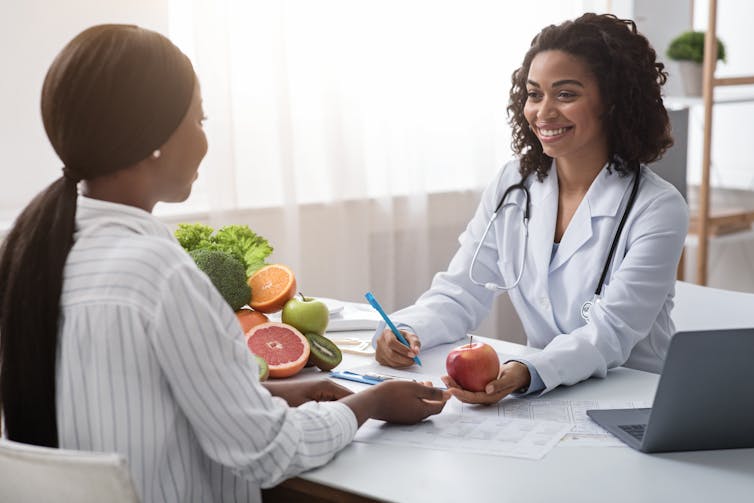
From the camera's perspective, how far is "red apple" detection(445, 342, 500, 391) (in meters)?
1.47

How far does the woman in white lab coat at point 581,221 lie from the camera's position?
1.77m

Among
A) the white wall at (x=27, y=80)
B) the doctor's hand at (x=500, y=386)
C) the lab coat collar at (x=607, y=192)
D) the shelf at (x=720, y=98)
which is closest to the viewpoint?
the doctor's hand at (x=500, y=386)

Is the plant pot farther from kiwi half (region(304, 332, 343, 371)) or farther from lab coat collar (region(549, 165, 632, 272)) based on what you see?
kiwi half (region(304, 332, 343, 371))

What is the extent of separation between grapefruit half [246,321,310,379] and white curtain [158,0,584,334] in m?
1.12

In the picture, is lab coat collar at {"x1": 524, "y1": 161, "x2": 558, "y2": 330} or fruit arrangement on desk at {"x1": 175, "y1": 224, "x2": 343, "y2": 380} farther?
lab coat collar at {"x1": 524, "y1": 161, "x2": 558, "y2": 330}

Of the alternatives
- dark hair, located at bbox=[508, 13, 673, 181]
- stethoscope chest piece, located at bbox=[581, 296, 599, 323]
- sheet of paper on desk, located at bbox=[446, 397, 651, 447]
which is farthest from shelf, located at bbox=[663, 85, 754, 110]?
sheet of paper on desk, located at bbox=[446, 397, 651, 447]

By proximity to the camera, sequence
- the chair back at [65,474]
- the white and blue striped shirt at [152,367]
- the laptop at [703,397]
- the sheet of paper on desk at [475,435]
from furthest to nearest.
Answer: the sheet of paper on desk at [475,435]
the laptop at [703,397]
the white and blue striped shirt at [152,367]
the chair back at [65,474]

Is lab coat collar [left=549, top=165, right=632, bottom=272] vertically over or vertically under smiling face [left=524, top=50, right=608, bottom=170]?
under

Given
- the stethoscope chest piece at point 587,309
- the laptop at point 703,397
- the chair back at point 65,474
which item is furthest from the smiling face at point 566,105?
the chair back at point 65,474

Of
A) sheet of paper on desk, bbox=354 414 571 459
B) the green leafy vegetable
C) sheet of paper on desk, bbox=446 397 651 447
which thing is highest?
the green leafy vegetable

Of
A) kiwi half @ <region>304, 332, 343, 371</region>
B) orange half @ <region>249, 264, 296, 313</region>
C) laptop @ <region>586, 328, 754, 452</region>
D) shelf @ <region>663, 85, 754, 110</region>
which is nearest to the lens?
laptop @ <region>586, 328, 754, 452</region>

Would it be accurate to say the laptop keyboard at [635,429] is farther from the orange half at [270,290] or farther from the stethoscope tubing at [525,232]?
the orange half at [270,290]

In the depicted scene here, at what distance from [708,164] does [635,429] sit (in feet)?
7.27

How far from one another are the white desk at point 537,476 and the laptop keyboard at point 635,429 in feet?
0.15
